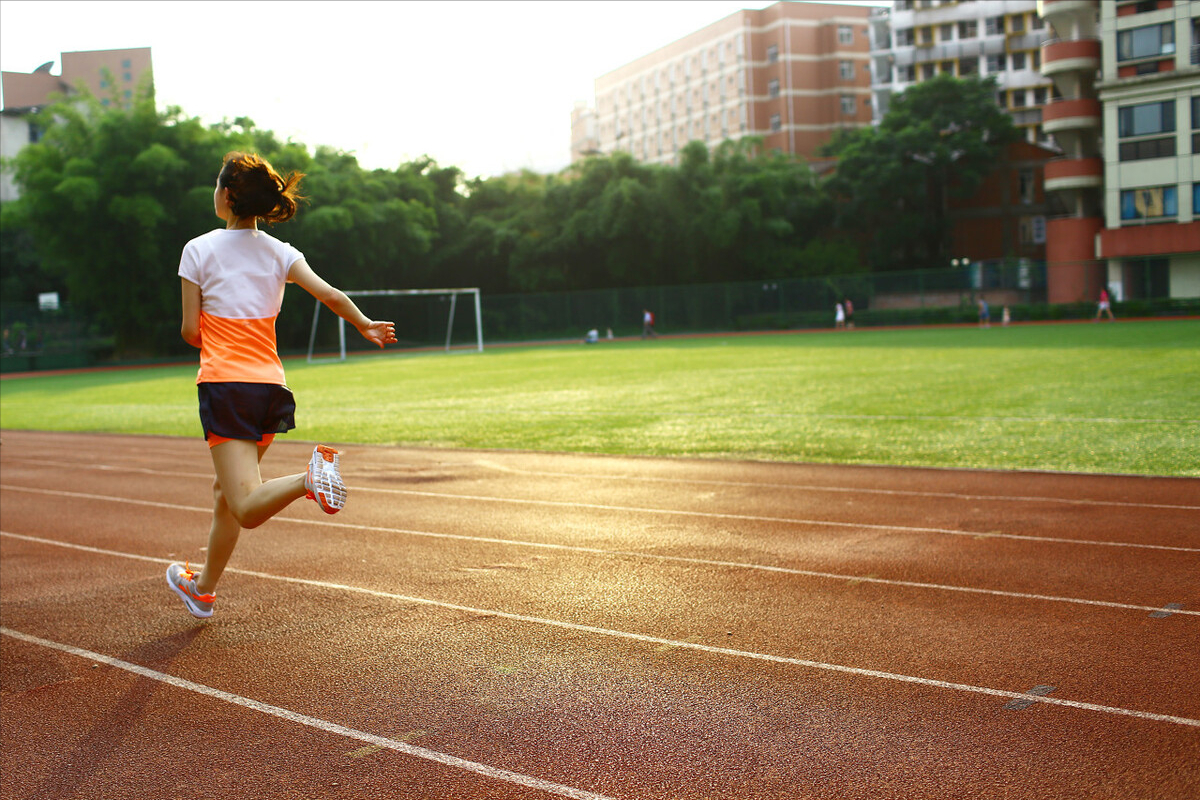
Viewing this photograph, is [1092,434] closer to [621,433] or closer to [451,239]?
[621,433]

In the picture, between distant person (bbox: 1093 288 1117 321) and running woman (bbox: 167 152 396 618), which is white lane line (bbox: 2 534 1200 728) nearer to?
running woman (bbox: 167 152 396 618)

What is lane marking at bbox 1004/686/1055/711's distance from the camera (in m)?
3.91

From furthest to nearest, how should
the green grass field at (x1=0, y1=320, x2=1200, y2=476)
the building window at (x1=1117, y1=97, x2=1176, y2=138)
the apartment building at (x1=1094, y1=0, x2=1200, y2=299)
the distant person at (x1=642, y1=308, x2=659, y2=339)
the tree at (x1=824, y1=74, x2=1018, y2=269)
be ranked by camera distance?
the tree at (x1=824, y1=74, x2=1018, y2=269) → the distant person at (x1=642, y1=308, x2=659, y2=339) → the building window at (x1=1117, y1=97, x2=1176, y2=138) → the apartment building at (x1=1094, y1=0, x2=1200, y2=299) → the green grass field at (x1=0, y1=320, x2=1200, y2=476)

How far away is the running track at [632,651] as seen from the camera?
3539mm

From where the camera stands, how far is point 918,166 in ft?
199

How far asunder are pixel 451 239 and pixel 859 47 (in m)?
44.5

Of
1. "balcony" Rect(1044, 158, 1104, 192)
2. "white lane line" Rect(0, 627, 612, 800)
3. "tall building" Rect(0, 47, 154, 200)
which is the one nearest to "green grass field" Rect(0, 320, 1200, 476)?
"white lane line" Rect(0, 627, 612, 800)

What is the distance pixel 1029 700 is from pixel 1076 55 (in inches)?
2225

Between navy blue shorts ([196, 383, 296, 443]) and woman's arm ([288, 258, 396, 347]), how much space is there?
0.46 meters

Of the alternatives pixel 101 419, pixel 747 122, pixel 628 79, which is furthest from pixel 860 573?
pixel 628 79

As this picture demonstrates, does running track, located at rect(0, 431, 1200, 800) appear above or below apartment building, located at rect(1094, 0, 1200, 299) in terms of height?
below

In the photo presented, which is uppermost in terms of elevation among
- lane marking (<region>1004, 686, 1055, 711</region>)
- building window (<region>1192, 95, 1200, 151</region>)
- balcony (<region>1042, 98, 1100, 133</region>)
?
balcony (<region>1042, 98, 1100, 133</region>)

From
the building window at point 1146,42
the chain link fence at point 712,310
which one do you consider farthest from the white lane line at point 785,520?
the building window at point 1146,42

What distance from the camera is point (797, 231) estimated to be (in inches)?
2450
